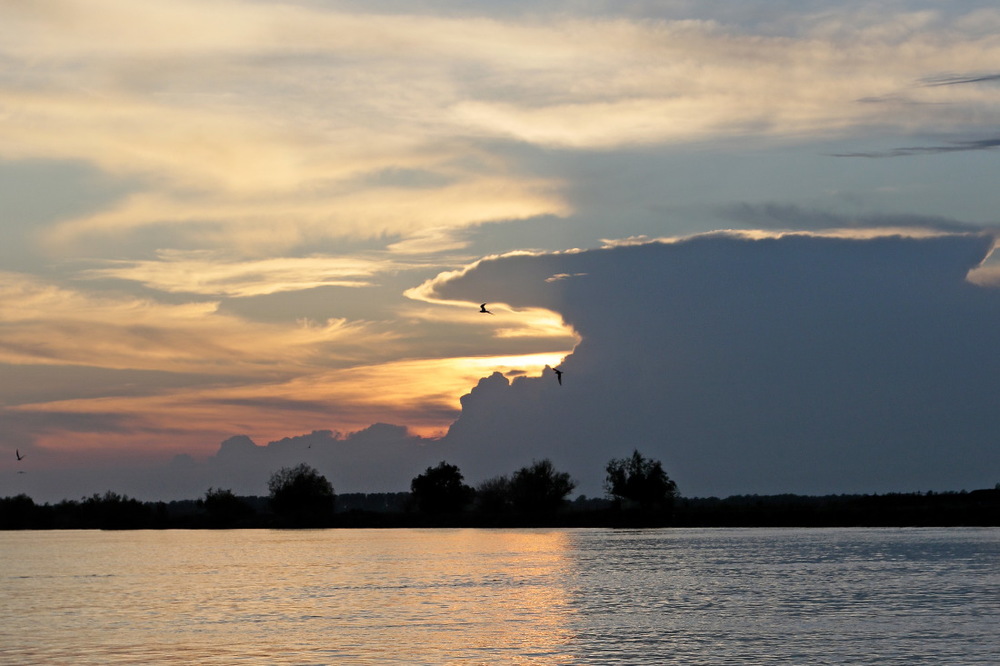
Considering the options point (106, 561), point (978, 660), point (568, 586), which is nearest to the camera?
point (978, 660)

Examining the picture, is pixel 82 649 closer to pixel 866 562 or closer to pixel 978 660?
pixel 978 660

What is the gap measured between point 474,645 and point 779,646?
12.3 meters

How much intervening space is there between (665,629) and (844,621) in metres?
9.13

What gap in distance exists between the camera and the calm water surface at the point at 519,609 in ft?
150

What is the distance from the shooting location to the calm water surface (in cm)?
4559

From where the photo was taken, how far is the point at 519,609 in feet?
206

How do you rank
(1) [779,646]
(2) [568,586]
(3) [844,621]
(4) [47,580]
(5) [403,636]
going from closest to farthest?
(1) [779,646], (5) [403,636], (3) [844,621], (2) [568,586], (4) [47,580]

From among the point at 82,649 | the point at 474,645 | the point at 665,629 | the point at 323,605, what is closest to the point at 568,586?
the point at 323,605

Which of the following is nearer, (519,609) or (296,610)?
(519,609)

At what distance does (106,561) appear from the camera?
12138cm

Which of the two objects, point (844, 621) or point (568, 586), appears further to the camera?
point (568, 586)

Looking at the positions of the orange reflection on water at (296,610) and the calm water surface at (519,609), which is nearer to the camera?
the calm water surface at (519,609)

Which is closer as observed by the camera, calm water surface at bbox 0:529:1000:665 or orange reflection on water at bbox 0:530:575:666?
calm water surface at bbox 0:529:1000:665

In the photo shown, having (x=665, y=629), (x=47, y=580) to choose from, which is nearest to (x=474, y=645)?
(x=665, y=629)
